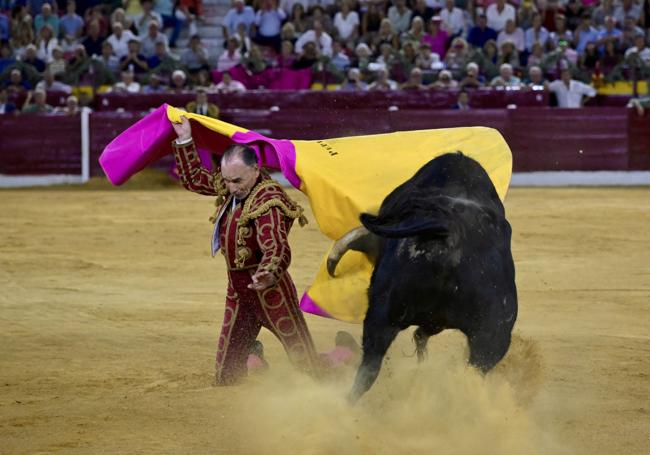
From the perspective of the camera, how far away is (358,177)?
4.67 m

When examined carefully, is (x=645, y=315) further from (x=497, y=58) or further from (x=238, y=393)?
(x=497, y=58)

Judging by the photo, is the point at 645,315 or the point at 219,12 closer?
the point at 645,315

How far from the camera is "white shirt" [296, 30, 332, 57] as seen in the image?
15.4 metres

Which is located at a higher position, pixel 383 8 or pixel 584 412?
pixel 383 8

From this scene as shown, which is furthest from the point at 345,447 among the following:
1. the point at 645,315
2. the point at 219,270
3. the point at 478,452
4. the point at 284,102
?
the point at 284,102

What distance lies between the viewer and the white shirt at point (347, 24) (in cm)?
1576

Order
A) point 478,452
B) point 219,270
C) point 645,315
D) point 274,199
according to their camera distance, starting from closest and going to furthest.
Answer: point 478,452, point 274,199, point 645,315, point 219,270

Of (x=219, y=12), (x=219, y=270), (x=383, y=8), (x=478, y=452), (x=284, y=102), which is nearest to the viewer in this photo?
(x=478, y=452)

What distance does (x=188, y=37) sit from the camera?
16.9 m

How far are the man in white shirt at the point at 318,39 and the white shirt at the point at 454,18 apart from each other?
1.47 meters

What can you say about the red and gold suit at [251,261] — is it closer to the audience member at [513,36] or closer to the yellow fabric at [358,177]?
the yellow fabric at [358,177]

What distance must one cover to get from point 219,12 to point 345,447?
45.7 feet

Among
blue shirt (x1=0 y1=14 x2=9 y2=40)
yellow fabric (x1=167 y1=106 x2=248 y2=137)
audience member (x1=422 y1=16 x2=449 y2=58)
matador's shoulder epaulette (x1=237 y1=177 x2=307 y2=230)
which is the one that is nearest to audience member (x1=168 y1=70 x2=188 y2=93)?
blue shirt (x1=0 y1=14 x2=9 y2=40)

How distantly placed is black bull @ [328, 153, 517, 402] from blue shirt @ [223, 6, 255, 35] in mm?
12327
